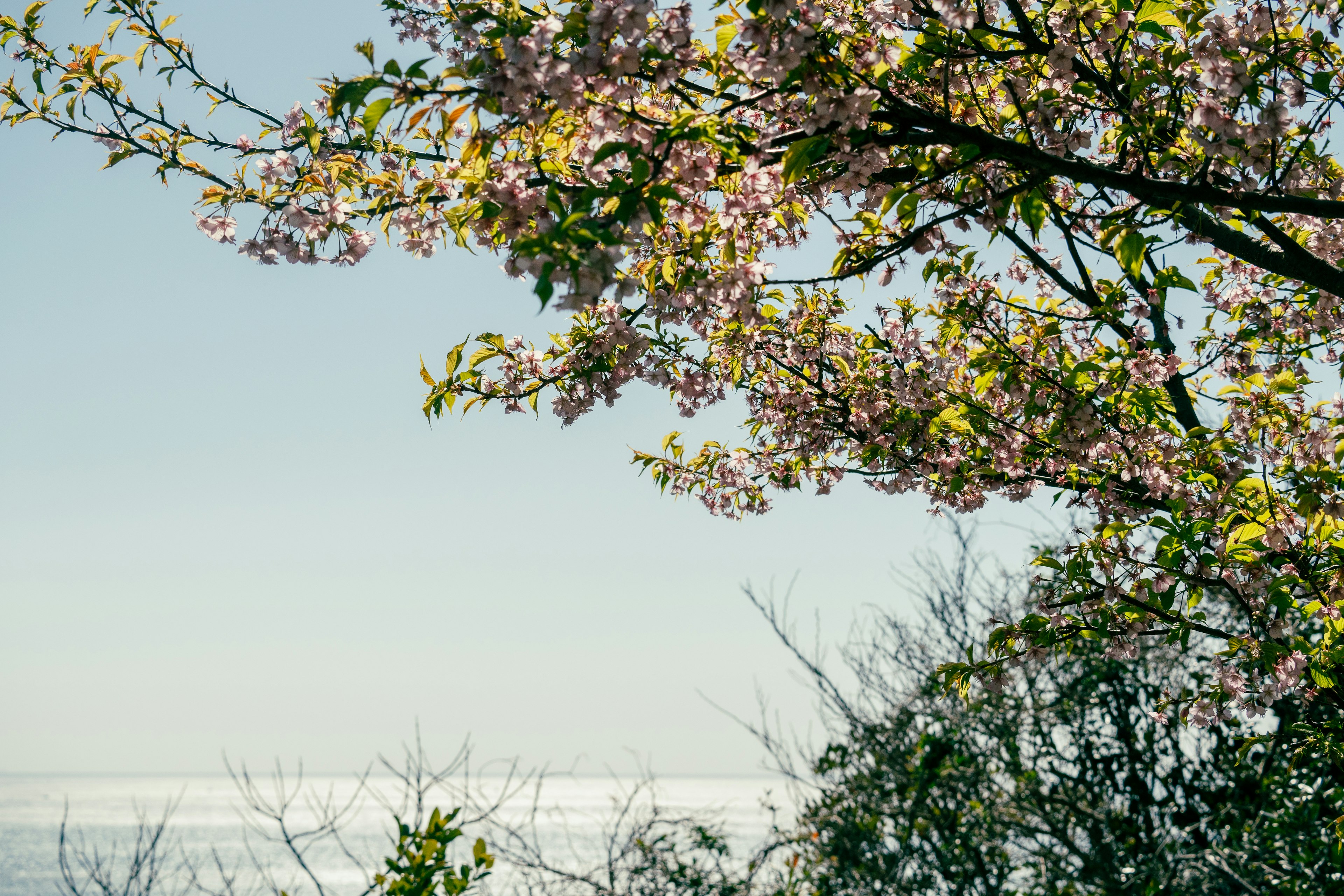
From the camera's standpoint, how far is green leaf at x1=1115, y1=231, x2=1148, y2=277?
2359 millimetres

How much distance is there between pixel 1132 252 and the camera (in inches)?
93.4

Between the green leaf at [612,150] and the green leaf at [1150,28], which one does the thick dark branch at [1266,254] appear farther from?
the green leaf at [612,150]

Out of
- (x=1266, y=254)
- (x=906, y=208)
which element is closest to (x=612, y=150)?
(x=906, y=208)

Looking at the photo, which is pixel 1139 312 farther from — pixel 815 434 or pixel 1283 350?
pixel 815 434

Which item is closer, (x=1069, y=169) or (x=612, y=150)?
(x=612, y=150)

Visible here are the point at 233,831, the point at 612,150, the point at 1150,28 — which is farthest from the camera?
the point at 233,831

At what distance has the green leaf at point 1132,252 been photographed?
2.36 meters

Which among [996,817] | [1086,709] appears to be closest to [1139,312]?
[996,817]

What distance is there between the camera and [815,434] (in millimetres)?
4055

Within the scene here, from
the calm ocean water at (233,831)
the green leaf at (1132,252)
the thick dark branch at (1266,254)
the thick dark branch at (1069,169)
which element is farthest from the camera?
the calm ocean water at (233,831)

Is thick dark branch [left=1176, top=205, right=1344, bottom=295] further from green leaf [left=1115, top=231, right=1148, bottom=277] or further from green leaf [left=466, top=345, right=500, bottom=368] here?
green leaf [left=466, top=345, right=500, bottom=368]

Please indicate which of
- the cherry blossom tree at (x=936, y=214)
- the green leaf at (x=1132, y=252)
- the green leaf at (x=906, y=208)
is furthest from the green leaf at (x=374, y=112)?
the green leaf at (x=1132, y=252)

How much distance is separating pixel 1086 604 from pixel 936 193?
4.70 ft

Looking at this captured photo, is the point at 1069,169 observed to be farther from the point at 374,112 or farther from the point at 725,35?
→ the point at 374,112
